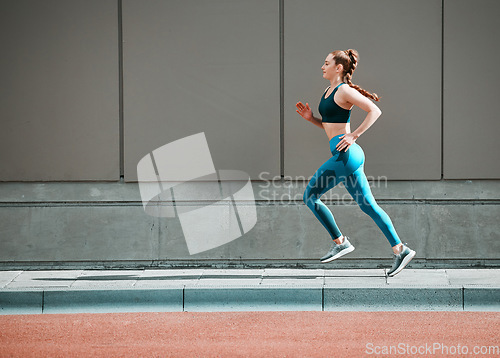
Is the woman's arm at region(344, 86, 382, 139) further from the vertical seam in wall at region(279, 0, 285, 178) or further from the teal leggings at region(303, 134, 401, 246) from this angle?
the vertical seam in wall at region(279, 0, 285, 178)

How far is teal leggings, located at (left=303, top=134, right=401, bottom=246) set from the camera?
6879 millimetres

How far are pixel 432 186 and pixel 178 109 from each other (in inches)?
125

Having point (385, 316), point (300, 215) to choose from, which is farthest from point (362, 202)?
point (300, 215)

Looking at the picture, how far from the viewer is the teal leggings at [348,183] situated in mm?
6879

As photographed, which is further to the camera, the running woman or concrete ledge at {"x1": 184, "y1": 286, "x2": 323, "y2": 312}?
concrete ledge at {"x1": 184, "y1": 286, "x2": 323, "y2": 312}

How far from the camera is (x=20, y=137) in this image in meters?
9.27

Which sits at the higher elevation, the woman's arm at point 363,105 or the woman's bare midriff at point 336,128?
the woman's arm at point 363,105

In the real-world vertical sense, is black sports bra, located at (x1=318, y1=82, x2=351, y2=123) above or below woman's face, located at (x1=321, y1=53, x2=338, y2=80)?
below

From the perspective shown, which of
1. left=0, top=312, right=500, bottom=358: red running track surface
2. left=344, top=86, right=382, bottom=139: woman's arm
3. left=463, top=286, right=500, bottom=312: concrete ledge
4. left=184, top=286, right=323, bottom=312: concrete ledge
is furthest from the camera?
left=184, top=286, right=323, bottom=312: concrete ledge

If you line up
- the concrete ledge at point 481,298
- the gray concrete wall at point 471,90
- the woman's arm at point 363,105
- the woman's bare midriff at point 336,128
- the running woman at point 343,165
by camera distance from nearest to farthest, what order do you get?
the woman's arm at point 363,105 < the running woman at point 343,165 < the woman's bare midriff at point 336,128 < the concrete ledge at point 481,298 < the gray concrete wall at point 471,90

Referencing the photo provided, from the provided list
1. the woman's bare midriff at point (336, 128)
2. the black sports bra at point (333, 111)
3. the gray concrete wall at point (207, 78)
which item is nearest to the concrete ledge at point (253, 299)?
the woman's bare midriff at point (336, 128)

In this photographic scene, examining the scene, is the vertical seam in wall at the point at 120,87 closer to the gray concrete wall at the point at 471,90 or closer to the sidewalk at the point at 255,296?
the sidewalk at the point at 255,296

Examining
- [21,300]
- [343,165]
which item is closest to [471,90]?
[343,165]

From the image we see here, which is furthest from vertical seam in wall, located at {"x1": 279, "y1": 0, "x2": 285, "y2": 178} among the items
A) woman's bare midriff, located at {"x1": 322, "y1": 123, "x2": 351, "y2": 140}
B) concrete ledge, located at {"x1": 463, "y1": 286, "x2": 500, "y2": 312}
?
concrete ledge, located at {"x1": 463, "y1": 286, "x2": 500, "y2": 312}
